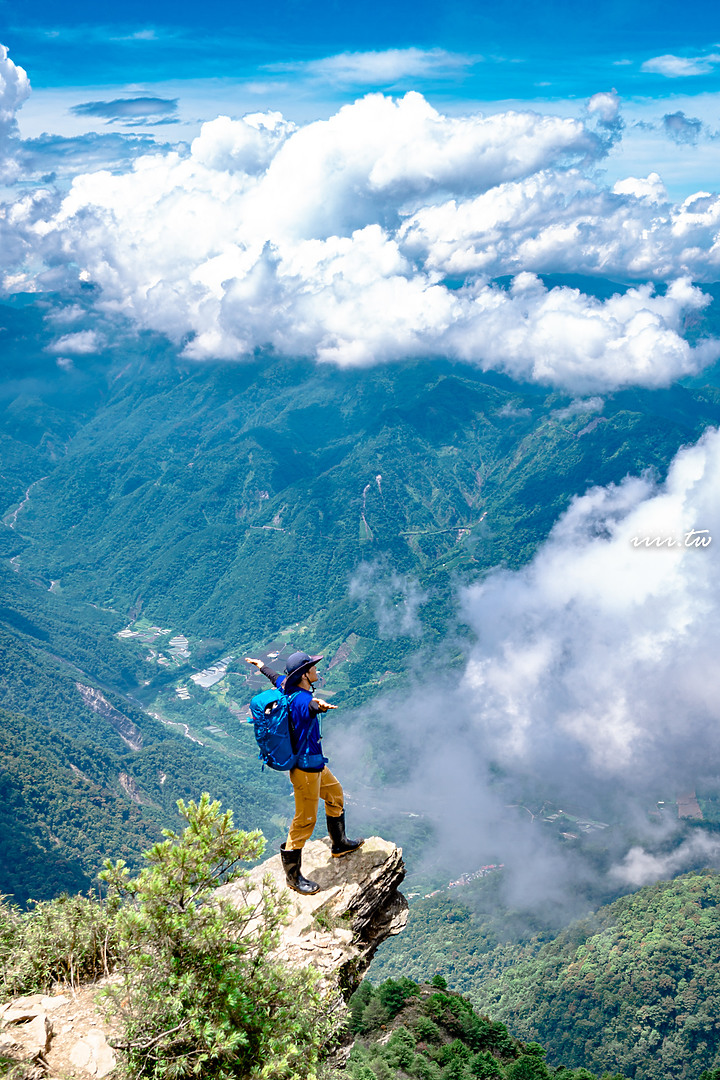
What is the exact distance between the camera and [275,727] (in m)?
13.7

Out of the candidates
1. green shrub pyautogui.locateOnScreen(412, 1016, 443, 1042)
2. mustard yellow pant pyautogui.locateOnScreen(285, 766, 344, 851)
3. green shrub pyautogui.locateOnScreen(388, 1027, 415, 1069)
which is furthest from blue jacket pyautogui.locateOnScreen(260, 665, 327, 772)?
green shrub pyautogui.locateOnScreen(412, 1016, 443, 1042)

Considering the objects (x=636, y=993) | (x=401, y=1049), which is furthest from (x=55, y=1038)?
(x=636, y=993)

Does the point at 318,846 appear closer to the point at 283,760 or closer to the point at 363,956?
the point at 363,956

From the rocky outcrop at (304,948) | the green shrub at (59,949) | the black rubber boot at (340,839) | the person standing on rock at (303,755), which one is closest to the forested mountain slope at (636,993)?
the rocky outcrop at (304,948)

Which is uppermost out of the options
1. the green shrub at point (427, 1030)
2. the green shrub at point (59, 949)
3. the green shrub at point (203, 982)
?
the green shrub at point (203, 982)

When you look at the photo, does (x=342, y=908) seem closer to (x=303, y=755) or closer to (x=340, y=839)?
(x=340, y=839)

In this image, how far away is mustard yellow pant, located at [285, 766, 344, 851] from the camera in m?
14.2


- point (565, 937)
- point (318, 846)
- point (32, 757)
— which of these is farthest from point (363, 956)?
point (32, 757)

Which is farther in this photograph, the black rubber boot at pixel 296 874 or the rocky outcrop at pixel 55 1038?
the black rubber boot at pixel 296 874

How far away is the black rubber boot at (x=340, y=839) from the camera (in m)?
16.3

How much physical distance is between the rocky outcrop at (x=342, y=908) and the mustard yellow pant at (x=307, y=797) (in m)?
1.06

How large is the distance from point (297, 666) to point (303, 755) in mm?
1984

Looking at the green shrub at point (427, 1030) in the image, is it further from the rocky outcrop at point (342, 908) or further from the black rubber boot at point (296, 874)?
the black rubber boot at point (296, 874)

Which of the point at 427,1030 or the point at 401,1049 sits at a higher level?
the point at 401,1049
